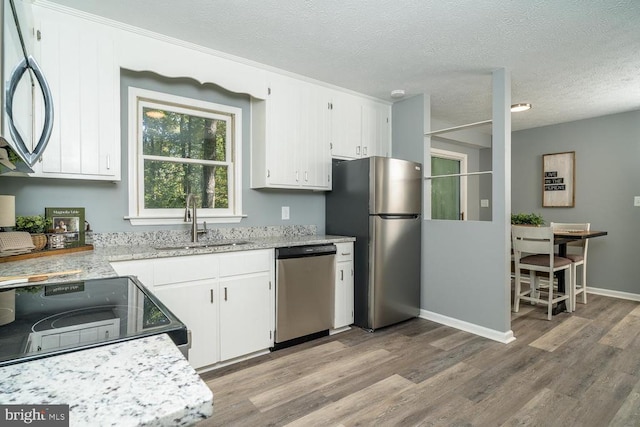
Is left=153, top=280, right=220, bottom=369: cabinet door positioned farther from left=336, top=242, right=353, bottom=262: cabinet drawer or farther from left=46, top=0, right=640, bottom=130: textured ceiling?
left=46, top=0, right=640, bottom=130: textured ceiling

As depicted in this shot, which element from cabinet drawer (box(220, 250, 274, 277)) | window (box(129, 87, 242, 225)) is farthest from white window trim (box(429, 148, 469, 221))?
cabinet drawer (box(220, 250, 274, 277))

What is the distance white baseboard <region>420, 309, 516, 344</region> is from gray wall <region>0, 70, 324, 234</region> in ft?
5.35

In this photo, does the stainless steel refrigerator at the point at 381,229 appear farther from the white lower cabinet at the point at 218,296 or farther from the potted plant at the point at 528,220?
the potted plant at the point at 528,220

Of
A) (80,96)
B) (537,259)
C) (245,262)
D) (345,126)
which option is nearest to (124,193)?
(80,96)

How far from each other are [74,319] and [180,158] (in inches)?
86.0

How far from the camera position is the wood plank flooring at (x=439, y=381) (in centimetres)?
185

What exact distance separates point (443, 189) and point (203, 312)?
4.15 meters

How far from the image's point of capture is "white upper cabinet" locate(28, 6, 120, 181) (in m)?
1.99

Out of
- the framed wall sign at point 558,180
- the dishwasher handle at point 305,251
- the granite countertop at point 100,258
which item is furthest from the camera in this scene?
the framed wall sign at point 558,180

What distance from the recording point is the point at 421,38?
95.6 inches

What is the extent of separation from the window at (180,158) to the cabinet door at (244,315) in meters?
0.69

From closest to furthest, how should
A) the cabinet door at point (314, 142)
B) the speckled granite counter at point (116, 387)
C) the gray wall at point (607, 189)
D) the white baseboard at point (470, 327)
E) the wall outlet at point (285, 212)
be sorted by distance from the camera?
the speckled granite counter at point (116, 387)
the white baseboard at point (470, 327)
the cabinet door at point (314, 142)
the wall outlet at point (285, 212)
the gray wall at point (607, 189)

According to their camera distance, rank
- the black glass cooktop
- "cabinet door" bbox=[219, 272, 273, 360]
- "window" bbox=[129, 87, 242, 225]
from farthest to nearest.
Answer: "window" bbox=[129, 87, 242, 225] < "cabinet door" bbox=[219, 272, 273, 360] < the black glass cooktop

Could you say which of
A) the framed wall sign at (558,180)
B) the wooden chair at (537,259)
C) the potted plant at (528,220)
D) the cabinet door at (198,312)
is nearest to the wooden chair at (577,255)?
the wooden chair at (537,259)
